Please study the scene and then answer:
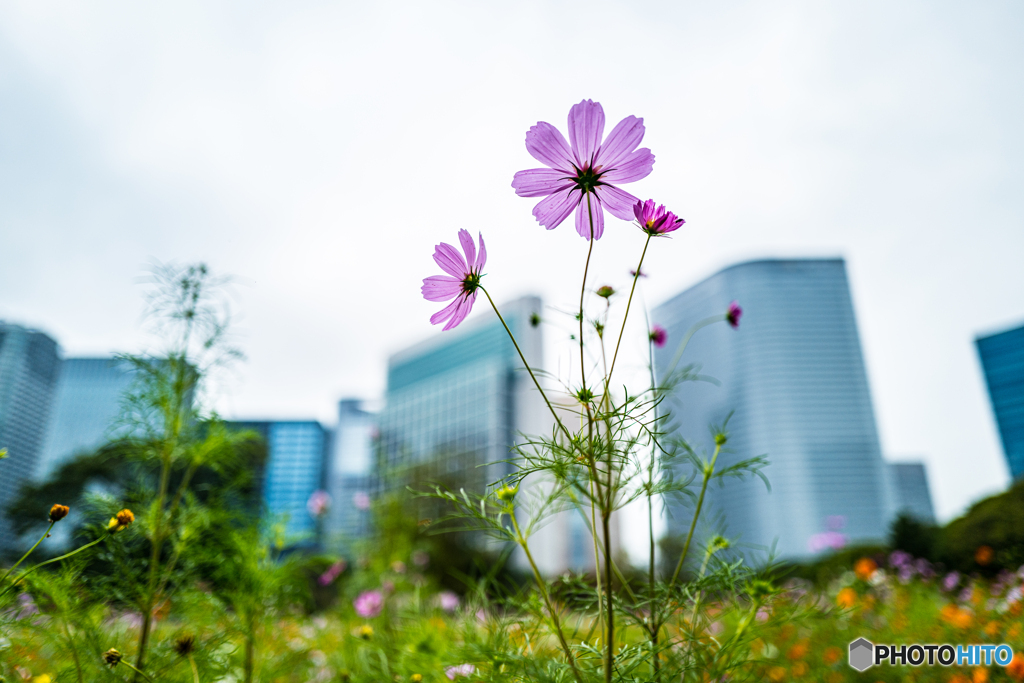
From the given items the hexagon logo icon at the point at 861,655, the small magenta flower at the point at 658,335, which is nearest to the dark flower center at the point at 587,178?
the small magenta flower at the point at 658,335

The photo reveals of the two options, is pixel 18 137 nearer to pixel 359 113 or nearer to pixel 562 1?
pixel 359 113

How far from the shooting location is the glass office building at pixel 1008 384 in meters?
5.43

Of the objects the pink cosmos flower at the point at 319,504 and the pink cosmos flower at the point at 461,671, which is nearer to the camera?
the pink cosmos flower at the point at 461,671

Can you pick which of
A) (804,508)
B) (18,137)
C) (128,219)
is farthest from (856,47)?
(804,508)

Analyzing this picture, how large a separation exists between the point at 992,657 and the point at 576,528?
92.9 ft

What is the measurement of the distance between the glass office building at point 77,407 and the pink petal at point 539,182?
2.40 metres

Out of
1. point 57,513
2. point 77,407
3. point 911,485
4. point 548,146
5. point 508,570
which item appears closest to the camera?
point 548,146

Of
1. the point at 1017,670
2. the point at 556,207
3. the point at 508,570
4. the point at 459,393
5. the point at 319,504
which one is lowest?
the point at 1017,670

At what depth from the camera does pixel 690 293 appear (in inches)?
2042

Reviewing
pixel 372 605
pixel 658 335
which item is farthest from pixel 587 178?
pixel 372 605

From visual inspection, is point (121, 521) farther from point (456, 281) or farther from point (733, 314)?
point (733, 314)

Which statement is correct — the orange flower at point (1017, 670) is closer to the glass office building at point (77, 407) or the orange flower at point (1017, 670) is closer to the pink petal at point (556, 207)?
the pink petal at point (556, 207)

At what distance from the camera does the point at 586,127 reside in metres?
0.49

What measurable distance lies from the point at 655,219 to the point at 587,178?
0.09m
